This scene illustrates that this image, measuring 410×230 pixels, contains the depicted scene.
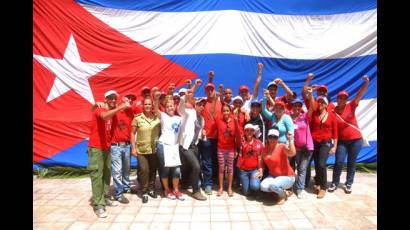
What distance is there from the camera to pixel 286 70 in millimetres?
5914

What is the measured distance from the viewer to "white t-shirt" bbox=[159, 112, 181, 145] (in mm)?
4164

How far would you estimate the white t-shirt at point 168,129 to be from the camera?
4.16 m

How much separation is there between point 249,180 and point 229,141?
2.01ft

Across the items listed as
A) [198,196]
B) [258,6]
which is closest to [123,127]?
[198,196]

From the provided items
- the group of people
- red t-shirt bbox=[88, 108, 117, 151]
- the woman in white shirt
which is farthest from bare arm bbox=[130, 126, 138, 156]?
red t-shirt bbox=[88, 108, 117, 151]

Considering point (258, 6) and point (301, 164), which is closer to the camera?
point (301, 164)

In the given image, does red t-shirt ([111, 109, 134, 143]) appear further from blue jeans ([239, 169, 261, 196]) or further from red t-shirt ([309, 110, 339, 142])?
red t-shirt ([309, 110, 339, 142])

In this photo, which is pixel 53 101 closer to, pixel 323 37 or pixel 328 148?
pixel 328 148

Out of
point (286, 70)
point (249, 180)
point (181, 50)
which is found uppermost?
point (181, 50)

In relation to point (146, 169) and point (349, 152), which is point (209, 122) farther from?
point (349, 152)

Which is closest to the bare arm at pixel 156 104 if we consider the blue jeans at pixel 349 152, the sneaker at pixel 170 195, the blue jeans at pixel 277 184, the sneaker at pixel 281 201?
the sneaker at pixel 170 195

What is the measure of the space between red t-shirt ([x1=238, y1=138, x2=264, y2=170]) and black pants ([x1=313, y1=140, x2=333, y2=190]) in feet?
2.75

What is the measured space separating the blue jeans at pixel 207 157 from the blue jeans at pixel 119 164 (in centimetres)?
104

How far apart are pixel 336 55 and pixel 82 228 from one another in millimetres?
5101
